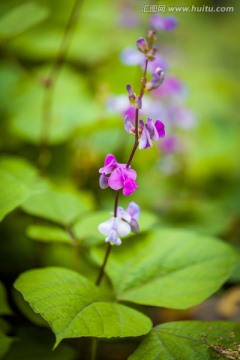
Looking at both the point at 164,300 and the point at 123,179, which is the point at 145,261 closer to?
the point at 164,300

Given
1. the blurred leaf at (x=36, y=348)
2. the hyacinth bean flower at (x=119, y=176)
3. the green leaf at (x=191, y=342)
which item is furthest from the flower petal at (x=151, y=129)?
the blurred leaf at (x=36, y=348)

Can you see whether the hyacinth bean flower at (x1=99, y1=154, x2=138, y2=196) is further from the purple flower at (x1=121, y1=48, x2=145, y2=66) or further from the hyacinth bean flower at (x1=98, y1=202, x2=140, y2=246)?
the purple flower at (x1=121, y1=48, x2=145, y2=66)

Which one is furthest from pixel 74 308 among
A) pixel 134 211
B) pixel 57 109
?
pixel 57 109

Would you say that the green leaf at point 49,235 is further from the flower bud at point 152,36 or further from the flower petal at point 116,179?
the flower bud at point 152,36

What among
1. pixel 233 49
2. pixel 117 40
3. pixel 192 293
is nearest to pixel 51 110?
pixel 117 40

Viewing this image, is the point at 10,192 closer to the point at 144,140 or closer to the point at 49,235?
the point at 49,235

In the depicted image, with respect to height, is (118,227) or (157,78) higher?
(157,78)
